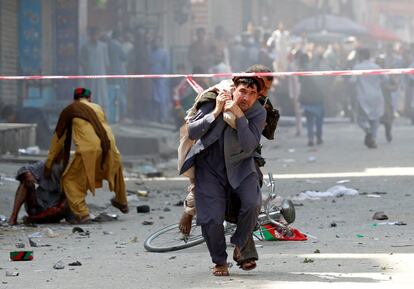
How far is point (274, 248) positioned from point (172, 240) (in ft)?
2.47

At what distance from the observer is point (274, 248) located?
10.1 metres

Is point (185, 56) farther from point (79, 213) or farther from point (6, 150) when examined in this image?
point (79, 213)

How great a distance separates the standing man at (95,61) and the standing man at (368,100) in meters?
4.87

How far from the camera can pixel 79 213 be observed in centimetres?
1277

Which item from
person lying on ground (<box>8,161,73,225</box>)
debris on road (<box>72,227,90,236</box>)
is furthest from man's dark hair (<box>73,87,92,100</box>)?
debris on road (<box>72,227,90,236</box>)

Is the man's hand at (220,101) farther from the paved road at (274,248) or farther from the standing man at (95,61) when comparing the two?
the standing man at (95,61)

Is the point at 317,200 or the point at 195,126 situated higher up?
the point at 195,126

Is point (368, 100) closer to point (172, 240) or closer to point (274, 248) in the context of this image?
point (274, 248)

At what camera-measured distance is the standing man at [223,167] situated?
838cm

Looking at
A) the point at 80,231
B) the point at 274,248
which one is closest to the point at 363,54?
the point at 80,231

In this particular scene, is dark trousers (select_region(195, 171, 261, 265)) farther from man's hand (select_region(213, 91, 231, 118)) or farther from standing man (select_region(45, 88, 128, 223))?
standing man (select_region(45, 88, 128, 223))

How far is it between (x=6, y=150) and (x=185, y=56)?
16.0 m

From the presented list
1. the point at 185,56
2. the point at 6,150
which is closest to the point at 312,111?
the point at 6,150

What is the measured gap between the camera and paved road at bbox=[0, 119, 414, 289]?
327 inches
